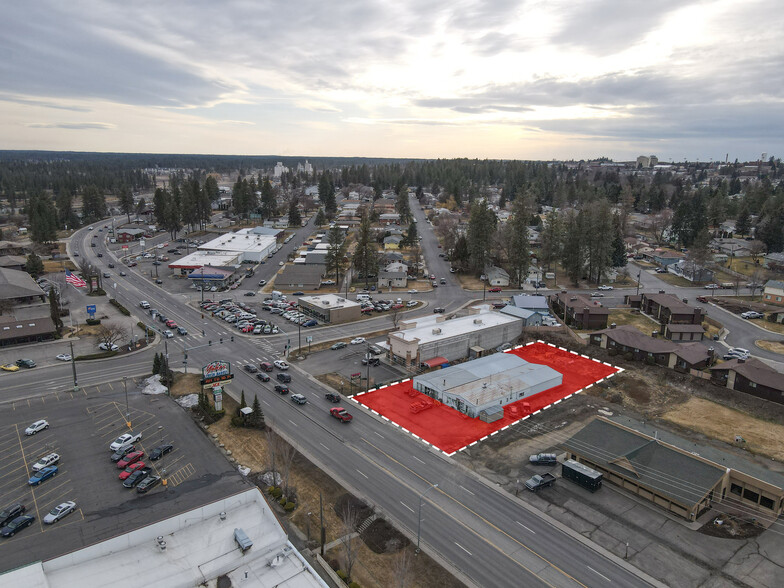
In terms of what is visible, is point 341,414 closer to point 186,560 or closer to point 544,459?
point 544,459

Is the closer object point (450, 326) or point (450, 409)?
point (450, 409)

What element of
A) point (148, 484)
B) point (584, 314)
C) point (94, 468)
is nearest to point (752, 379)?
point (584, 314)

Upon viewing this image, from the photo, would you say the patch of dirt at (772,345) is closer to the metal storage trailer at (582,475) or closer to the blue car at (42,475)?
the metal storage trailer at (582,475)

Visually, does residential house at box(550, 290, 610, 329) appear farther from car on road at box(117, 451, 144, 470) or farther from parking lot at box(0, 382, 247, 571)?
car on road at box(117, 451, 144, 470)

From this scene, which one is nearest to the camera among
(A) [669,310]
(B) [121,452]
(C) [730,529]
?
(C) [730,529]

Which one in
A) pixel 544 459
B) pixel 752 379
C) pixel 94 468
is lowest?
pixel 544 459

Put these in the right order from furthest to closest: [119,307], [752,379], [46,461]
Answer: [119,307], [752,379], [46,461]
